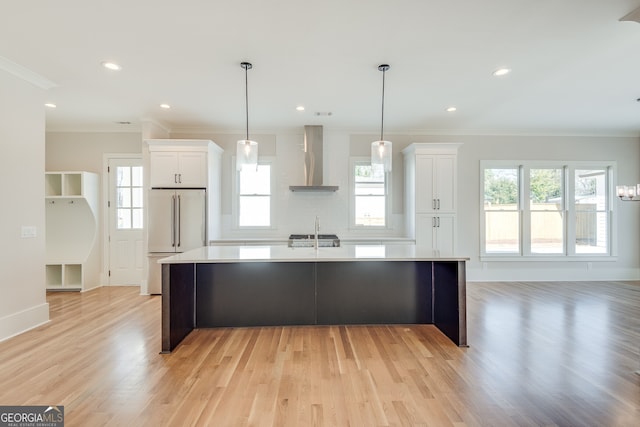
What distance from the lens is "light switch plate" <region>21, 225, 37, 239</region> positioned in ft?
10.7

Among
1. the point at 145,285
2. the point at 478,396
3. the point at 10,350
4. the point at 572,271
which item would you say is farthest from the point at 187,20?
the point at 572,271

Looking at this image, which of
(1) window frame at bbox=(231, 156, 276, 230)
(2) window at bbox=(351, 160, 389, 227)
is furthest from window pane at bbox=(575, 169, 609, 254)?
(1) window frame at bbox=(231, 156, 276, 230)

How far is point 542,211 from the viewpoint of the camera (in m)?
5.82

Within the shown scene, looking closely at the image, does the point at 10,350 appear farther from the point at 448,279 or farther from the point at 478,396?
the point at 448,279

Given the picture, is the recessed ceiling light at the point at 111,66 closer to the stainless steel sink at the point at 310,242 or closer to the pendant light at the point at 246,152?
the pendant light at the point at 246,152

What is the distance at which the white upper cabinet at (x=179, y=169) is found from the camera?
16.2 ft

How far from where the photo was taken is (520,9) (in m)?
2.32

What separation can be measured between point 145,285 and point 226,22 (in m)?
4.03

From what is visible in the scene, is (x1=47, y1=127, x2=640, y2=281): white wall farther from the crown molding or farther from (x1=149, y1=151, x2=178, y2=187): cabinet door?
the crown molding

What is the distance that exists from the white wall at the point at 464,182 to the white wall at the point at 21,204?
7.60ft

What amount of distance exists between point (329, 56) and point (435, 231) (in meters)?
3.39

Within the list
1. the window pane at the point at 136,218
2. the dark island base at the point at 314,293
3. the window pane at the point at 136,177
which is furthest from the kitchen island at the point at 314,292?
the window pane at the point at 136,177
